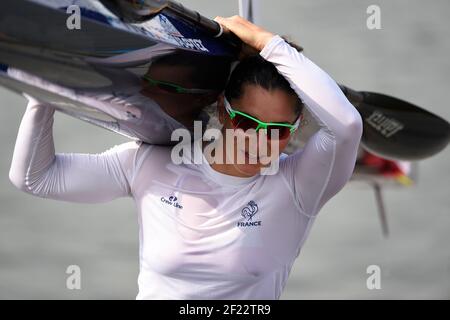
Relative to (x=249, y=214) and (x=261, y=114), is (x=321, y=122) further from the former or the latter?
(x=249, y=214)

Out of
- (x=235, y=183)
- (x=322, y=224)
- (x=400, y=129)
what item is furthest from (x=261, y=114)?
(x=322, y=224)

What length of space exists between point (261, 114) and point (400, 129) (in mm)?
870

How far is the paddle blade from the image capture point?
2279mm

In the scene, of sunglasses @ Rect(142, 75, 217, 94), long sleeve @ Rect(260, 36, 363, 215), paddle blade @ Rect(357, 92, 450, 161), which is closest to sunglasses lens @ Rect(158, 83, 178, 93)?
sunglasses @ Rect(142, 75, 217, 94)

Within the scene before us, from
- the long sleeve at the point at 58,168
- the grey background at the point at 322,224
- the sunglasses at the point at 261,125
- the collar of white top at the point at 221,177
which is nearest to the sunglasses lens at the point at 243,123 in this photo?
the sunglasses at the point at 261,125

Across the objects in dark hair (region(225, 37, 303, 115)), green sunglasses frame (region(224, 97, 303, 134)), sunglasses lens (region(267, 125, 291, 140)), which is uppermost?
dark hair (region(225, 37, 303, 115))

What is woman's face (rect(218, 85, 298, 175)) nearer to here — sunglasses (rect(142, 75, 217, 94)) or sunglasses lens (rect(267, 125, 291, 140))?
sunglasses lens (rect(267, 125, 291, 140))

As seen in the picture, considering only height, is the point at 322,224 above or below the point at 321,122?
above

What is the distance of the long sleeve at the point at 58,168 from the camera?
1.62m

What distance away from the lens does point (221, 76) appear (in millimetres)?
1788

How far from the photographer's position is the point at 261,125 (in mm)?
1638

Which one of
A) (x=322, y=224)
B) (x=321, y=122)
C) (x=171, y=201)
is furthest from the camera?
(x=322, y=224)
